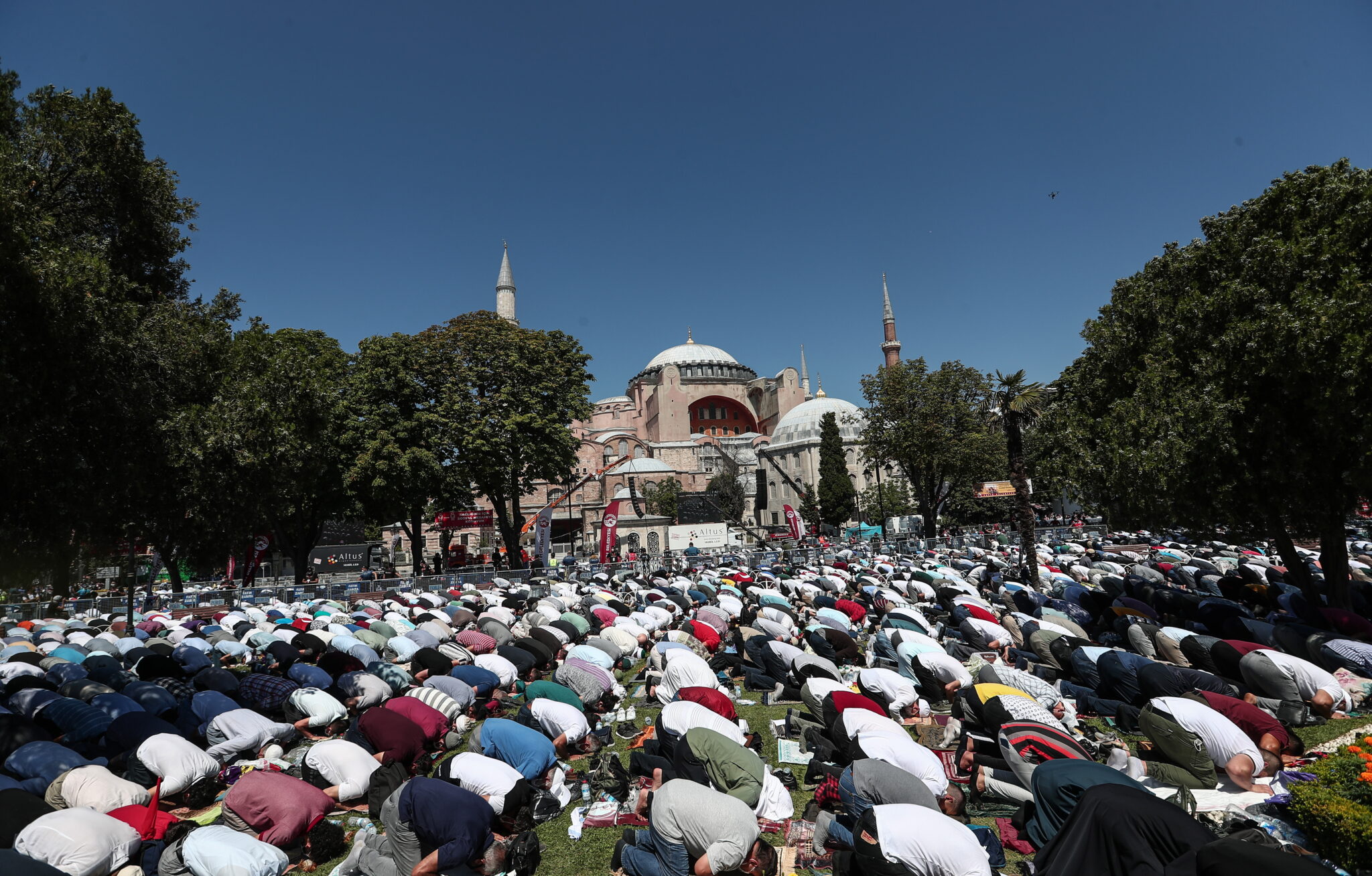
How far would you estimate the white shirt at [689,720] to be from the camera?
275 inches

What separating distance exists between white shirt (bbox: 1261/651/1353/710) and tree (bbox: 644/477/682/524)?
1651 inches

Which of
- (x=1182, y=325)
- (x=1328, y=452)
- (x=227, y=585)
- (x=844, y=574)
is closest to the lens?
(x=1328, y=452)

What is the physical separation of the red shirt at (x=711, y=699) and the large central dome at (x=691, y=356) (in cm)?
Answer: 6899

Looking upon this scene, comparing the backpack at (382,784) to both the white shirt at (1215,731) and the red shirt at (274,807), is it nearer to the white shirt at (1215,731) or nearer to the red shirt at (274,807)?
the red shirt at (274,807)

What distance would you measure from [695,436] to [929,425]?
3688 cm

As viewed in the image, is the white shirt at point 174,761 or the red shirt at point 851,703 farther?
the red shirt at point 851,703

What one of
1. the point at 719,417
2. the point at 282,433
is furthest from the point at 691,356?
the point at 282,433

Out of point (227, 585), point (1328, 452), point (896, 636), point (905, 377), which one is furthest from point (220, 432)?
point (905, 377)

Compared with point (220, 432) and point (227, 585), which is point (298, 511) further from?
point (220, 432)

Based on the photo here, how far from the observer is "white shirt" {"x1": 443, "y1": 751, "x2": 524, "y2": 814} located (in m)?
6.14

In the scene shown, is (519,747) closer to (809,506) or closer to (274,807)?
(274,807)

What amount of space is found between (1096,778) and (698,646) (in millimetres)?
8214

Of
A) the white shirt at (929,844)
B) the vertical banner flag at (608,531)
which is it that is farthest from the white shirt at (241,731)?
the vertical banner flag at (608,531)

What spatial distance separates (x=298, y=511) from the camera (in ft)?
83.8
